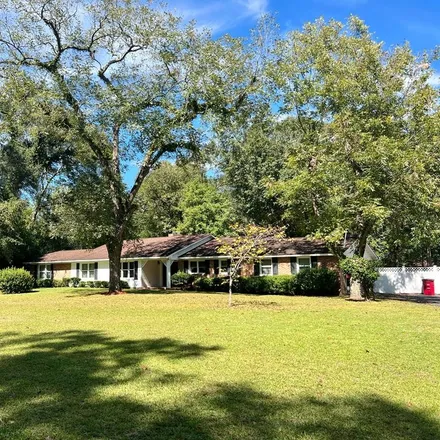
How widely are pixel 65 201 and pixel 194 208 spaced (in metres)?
18.3

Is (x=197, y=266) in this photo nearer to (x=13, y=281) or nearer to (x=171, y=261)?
(x=171, y=261)

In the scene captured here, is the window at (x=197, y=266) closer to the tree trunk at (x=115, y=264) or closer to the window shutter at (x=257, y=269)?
the window shutter at (x=257, y=269)

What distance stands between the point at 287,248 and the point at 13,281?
689 inches

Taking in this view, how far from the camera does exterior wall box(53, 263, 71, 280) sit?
39062 mm

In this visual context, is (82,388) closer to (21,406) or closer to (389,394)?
(21,406)

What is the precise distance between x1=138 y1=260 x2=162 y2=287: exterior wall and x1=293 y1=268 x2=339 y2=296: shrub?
13722 millimetres

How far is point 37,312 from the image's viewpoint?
15156 mm

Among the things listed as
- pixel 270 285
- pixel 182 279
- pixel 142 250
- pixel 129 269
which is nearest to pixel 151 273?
pixel 129 269

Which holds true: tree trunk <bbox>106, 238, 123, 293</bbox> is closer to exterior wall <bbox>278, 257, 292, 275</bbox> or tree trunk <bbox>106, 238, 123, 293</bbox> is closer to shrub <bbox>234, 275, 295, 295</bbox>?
shrub <bbox>234, 275, 295, 295</bbox>

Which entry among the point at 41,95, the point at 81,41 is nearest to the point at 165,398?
the point at 41,95

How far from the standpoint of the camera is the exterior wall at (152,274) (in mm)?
34781

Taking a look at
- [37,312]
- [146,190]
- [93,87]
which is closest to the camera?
[37,312]

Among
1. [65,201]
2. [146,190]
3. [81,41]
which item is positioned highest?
[81,41]

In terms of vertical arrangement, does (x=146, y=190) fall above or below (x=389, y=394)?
above
